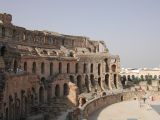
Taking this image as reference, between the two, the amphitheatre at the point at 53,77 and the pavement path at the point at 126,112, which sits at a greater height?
the amphitheatre at the point at 53,77

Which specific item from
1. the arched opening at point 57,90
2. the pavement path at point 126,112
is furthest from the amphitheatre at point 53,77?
→ the pavement path at point 126,112

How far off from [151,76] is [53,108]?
Answer: 6318 cm

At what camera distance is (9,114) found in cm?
2941

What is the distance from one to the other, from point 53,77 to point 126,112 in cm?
1269

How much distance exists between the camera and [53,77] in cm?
4891

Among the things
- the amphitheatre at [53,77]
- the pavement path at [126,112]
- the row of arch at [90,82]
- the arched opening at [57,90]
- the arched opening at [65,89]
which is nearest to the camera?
the amphitheatre at [53,77]

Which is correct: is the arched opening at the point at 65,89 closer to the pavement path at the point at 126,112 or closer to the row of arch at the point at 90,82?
the row of arch at the point at 90,82

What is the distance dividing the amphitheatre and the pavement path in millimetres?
1104

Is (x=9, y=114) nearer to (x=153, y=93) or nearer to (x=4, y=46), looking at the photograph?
(x=4, y=46)

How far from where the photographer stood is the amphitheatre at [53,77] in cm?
3250

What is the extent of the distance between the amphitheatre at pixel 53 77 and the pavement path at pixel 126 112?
3.62 feet

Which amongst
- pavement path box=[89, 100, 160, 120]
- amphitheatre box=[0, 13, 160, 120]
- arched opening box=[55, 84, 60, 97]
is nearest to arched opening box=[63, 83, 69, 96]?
amphitheatre box=[0, 13, 160, 120]

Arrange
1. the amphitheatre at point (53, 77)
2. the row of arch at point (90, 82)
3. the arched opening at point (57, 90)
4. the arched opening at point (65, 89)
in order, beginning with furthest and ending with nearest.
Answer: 1. the row of arch at point (90, 82)
2. the arched opening at point (65, 89)
3. the arched opening at point (57, 90)
4. the amphitheatre at point (53, 77)

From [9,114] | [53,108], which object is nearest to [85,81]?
[53,108]
